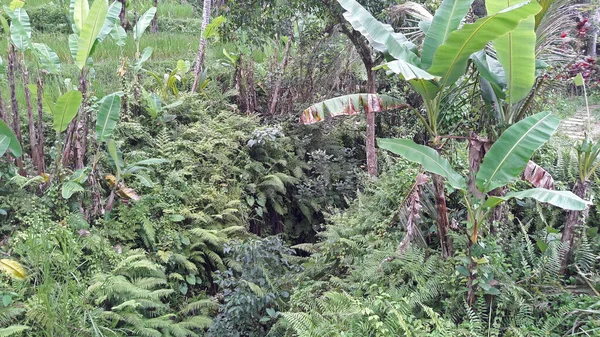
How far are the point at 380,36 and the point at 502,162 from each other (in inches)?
53.7

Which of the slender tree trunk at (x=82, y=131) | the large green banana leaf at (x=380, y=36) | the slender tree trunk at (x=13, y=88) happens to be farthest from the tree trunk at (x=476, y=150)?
the slender tree trunk at (x=13, y=88)

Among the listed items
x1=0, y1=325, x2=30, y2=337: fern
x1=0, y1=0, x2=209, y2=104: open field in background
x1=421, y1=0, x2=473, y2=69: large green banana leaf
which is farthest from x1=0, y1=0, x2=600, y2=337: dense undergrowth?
x1=421, y1=0, x2=473, y2=69: large green banana leaf

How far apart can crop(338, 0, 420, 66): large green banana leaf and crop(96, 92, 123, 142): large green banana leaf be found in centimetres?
264

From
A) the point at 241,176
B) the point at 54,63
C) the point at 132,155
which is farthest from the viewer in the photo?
the point at 241,176

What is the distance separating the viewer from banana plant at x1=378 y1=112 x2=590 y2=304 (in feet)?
9.12

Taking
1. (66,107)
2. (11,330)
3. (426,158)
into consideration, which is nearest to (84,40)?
(66,107)

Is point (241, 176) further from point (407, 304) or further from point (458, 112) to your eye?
point (407, 304)

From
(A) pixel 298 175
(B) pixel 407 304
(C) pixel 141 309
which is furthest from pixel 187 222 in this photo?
(B) pixel 407 304

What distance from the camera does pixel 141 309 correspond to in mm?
3854

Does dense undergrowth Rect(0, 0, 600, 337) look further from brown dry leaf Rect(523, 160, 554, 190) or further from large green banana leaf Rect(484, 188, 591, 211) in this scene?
large green banana leaf Rect(484, 188, 591, 211)

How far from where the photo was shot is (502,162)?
2.84 m

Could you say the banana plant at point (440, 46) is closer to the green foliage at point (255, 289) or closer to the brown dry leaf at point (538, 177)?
the brown dry leaf at point (538, 177)

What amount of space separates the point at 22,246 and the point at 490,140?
401 cm

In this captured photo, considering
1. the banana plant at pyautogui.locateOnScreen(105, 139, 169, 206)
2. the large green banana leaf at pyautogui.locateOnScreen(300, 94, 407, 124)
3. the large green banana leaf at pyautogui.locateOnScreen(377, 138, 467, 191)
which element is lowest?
A: the banana plant at pyautogui.locateOnScreen(105, 139, 169, 206)
